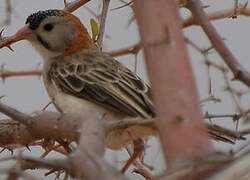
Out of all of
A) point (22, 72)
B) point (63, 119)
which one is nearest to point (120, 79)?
point (22, 72)

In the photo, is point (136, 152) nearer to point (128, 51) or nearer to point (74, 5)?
point (128, 51)

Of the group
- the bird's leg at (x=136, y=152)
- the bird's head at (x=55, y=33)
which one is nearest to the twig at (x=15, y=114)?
the bird's leg at (x=136, y=152)

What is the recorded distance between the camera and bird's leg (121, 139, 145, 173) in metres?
3.53

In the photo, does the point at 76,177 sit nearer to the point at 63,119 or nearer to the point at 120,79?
the point at 63,119

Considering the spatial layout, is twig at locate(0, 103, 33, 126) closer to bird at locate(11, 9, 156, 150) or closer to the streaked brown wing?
bird at locate(11, 9, 156, 150)

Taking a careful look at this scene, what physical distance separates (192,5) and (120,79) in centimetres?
222

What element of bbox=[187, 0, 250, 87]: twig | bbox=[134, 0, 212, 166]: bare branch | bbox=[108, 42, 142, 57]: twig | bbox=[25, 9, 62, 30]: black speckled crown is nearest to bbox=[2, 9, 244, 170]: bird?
bbox=[25, 9, 62, 30]: black speckled crown

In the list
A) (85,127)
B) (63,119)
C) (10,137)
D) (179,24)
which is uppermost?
(179,24)

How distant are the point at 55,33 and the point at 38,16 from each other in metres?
0.30

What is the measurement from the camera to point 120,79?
427 cm

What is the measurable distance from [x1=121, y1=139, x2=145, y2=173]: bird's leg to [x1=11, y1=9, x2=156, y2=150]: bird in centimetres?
7

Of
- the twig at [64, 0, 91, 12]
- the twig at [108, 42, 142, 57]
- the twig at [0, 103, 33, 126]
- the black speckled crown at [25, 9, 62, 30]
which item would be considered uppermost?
the twig at [0, 103, 33, 126]

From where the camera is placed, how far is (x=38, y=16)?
4.81 m

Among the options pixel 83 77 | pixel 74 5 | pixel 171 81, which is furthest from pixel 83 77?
pixel 171 81
